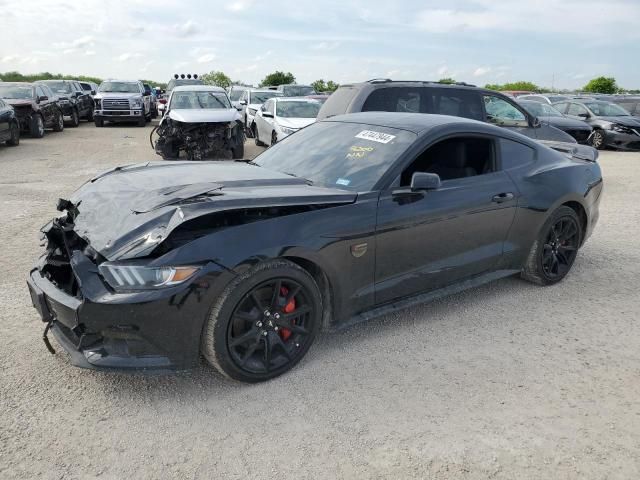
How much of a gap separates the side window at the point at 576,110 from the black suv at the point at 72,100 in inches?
682

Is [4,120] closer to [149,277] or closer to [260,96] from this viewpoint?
[260,96]

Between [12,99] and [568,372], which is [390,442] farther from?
[12,99]

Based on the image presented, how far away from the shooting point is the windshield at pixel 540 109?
47.5 feet

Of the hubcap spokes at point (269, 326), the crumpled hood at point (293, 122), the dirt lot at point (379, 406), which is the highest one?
the crumpled hood at point (293, 122)

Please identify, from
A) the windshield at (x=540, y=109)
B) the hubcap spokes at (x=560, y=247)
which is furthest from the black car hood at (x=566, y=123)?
the hubcap spokes at (x=560, y=247)

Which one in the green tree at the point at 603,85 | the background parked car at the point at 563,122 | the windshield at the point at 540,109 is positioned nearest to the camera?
the windshield at the point at 540,109

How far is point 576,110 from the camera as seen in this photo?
16594 mm

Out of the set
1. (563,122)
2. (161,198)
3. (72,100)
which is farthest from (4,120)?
(563,122)

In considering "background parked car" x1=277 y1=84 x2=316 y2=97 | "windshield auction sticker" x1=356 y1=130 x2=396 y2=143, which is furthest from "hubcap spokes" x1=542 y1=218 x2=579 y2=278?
"background parked car" x1=277 y1=84 x2=316 y2=97

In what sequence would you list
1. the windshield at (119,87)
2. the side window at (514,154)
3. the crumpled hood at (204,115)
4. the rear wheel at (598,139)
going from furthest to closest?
the windshield at (119,87)
the rear wheel at (598,139)
the crumpled hood at (204,115)
the side window at (514,154)

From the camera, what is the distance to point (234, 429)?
9.25 feet

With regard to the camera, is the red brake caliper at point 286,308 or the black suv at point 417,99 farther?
the black suv at point 417,99

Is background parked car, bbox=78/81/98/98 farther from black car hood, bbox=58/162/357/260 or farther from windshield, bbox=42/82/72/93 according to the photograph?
black car hood, bbox=58/162/357/260

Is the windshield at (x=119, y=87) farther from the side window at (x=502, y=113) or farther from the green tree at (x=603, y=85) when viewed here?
the green tree at (x=603, y=85)
